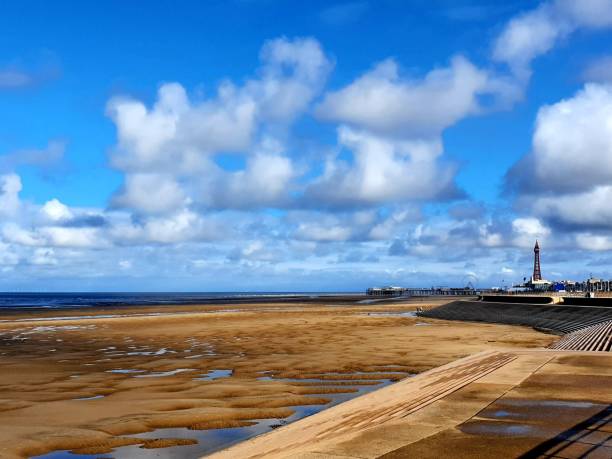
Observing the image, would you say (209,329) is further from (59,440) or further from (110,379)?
(59,440)

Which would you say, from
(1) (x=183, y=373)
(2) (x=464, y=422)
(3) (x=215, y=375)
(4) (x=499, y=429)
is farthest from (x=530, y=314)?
(4) (x=499, y=429)

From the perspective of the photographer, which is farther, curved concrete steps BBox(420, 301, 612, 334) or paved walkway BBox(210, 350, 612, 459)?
curved concrete steps BBox(420, 301, 612, 334)

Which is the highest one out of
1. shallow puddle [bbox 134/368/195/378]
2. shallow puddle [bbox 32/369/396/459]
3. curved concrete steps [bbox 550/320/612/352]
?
curved concrete steps [bbox 550/320/612/352]

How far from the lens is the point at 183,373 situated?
19.4 meters

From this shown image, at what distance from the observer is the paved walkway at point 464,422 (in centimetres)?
853

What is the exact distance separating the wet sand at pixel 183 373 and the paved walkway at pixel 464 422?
259 cm

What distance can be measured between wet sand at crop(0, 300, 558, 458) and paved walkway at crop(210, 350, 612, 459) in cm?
259

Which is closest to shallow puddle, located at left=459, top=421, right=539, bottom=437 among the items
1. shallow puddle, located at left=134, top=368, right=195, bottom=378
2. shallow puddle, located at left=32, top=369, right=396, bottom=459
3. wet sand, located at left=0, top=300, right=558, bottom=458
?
shallow puddle, located at left=32, top=369, right=396, bottom=459

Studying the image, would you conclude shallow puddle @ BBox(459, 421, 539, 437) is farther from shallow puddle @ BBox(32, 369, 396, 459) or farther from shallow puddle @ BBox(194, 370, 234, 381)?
shallow puddle @ BBox(194, 370, 234, 381)

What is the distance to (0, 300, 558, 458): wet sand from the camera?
12125mm

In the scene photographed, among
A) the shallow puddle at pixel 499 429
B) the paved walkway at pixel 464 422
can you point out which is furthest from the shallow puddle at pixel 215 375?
the shallow puddle at pixel 499 429

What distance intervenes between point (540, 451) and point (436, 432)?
5.77ft

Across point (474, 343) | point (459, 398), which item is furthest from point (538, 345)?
point (459, 398)

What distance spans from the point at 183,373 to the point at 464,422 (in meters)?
11.6
